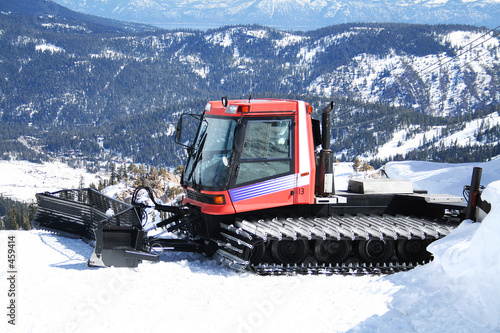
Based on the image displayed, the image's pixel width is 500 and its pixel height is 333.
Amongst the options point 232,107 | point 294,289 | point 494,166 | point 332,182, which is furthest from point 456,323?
point 494,166

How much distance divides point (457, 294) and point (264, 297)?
284 centimetres

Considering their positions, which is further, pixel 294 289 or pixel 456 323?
pixel 294 289

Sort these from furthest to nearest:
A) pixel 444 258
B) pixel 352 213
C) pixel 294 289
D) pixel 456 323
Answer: pixel 352 213, pixel 294 289, pixel 444 258, pixel 456 323

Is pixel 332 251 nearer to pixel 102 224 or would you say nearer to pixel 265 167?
pixel 265 167

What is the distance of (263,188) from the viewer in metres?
9.41

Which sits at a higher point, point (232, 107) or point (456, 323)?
point (232, 107)

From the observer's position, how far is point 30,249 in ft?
33.2

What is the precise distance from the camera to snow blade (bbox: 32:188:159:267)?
8.73m

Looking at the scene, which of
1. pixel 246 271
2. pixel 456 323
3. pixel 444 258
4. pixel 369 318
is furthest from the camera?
pixel 246 271

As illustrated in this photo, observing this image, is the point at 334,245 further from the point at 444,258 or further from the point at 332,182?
the point at 444,258

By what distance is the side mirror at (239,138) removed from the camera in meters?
9.15

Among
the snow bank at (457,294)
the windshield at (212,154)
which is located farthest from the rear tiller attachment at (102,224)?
the snow bank at (457,294)

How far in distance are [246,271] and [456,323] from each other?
408 centimetres

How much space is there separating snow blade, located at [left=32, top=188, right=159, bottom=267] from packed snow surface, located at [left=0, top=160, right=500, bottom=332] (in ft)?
0.92
